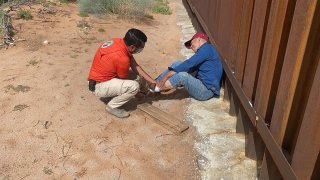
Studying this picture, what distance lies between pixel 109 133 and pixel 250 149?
5.25 feet

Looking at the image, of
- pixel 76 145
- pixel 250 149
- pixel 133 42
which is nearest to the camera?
pixel 250 149

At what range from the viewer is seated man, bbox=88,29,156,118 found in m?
4.46

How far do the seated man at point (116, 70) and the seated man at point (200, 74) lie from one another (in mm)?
562

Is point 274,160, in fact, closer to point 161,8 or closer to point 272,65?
point 272,65

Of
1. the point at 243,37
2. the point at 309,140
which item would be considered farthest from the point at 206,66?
the point at 309,140

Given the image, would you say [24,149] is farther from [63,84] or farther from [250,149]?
[250,149]

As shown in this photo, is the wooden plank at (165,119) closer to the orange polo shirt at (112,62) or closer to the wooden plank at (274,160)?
the orange polo shirt at (112,62)

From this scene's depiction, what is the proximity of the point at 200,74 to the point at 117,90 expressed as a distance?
3.90 ft

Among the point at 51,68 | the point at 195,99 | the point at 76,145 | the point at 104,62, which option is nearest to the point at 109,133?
the point at 76,145

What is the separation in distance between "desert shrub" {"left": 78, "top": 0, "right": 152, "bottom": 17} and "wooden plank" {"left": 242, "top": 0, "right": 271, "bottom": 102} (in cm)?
549

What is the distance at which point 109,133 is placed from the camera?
4359 mm

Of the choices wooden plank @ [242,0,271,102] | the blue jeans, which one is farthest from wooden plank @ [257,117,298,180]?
the blue jeans

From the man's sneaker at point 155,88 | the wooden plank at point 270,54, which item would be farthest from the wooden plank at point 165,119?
the wooden plank at point 270,54

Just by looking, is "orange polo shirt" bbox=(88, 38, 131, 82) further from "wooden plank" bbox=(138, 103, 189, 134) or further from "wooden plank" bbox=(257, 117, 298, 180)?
"wooden plank" bbox=(257, 117, 298, 180)
